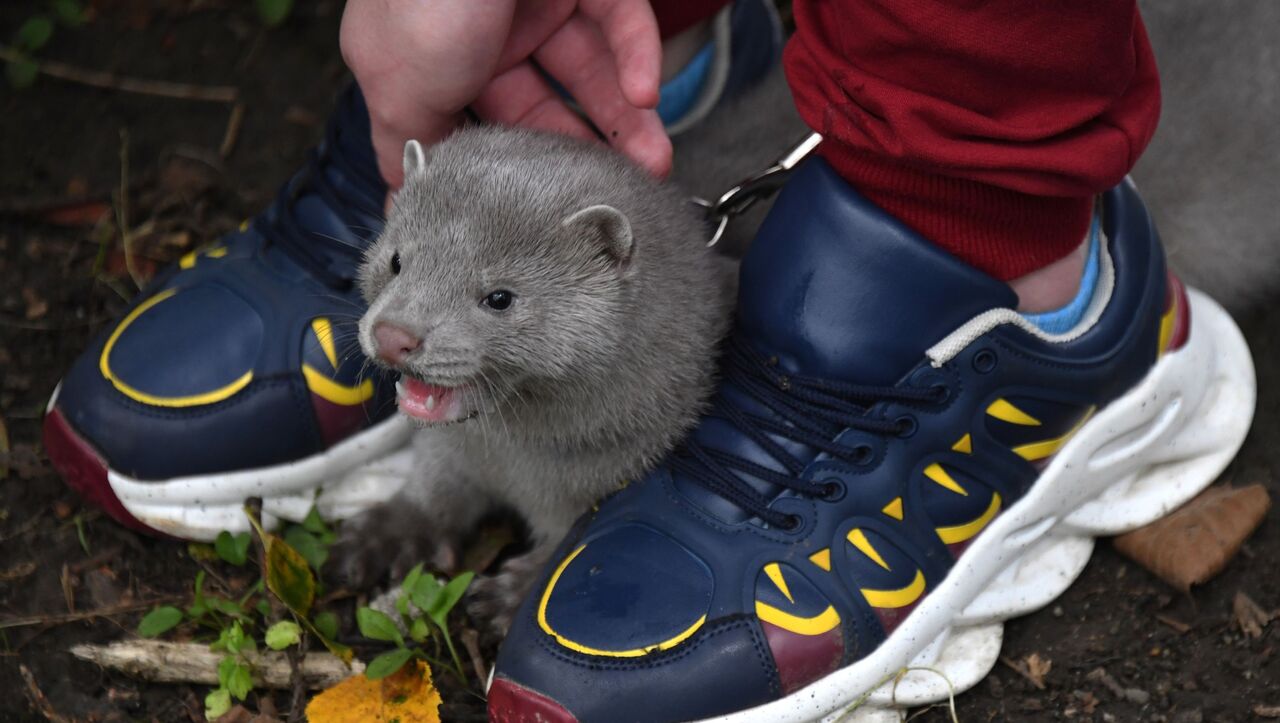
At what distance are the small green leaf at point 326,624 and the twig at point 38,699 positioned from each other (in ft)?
1.41

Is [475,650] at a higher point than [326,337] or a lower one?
lower

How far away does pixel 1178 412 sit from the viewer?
2.31 metres

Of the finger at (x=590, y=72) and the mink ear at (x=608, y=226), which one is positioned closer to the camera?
the mink ear at (x=608, y=226)

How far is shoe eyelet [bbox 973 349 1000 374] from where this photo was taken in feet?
6.53

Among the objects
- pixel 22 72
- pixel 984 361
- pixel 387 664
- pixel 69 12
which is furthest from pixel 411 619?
pixel 69 12

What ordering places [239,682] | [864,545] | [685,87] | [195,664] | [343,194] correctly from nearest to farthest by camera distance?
[864,545] < [239,682] < [195,664] < [343,194] < [685,87]

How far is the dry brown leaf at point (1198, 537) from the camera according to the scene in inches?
87.5

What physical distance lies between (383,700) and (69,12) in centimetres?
221

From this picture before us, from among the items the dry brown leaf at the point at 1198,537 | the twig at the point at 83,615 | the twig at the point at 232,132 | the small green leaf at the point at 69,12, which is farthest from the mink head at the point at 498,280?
the small green leaf at the point at 69,12

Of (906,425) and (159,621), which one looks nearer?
(906,425)

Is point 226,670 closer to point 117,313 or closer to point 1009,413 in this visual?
point 117,313

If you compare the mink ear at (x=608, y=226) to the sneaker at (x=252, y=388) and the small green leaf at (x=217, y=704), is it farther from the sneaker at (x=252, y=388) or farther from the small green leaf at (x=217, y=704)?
the small green leaf at (x=217, y=704)

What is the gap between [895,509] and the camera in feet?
6.61

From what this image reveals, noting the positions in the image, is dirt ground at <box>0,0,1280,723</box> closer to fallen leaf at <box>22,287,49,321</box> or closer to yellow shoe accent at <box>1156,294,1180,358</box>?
fallen leaf at <box>22,287,49,321</box>
